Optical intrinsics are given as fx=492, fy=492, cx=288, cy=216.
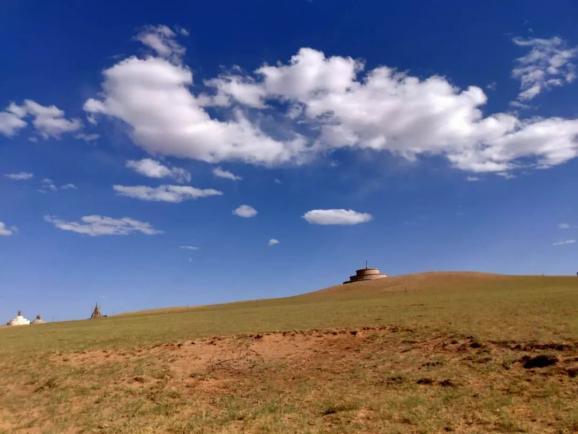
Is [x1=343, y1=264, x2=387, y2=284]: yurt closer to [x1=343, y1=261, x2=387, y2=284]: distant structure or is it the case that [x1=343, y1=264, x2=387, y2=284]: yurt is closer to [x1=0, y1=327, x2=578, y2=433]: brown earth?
[x1=343, y1=261, x2=387, y2=284]: distant structure

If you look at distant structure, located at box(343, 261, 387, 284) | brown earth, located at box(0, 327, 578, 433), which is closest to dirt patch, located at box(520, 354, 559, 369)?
brown earth, located at box(0, 327, 578, 433)

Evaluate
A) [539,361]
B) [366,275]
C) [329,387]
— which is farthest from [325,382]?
[366,275]

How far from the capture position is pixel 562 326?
66.8ft

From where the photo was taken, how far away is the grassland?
1226 cm

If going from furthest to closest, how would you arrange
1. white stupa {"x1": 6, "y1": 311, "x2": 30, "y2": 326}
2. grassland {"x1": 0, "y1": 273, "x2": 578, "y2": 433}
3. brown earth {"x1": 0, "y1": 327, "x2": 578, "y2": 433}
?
1. white stupa {"x1": 6, "y1": 311, "x2": 30, "y2": 326}
2. grassland {"x1": 0, "y1": 273, "x2": 578, "y2": 433}
3. brown earth {"x1": 0, "y1": 327, "x2": 578, "y2": 433}

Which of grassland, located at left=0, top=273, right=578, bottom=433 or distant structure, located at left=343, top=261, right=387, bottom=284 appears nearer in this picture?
grassland, located at left=0, top=273, right=578, bottom=433

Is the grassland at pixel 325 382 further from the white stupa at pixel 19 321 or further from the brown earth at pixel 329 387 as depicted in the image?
the white stupa at pixel 19 321

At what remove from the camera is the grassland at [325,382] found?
40.2ft

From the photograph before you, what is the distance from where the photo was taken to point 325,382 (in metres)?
16.6

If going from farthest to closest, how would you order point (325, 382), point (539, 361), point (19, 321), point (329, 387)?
point (19, 321)
point (325, 382)
point (329, 387)
point (539, 361)

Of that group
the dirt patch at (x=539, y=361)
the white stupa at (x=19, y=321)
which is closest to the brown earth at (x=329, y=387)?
the dirt patch at (x=539, y=361)

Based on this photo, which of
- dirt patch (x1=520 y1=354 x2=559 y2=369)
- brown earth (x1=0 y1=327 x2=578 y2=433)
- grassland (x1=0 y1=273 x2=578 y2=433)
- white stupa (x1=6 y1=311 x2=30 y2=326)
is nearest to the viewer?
brown earth (x1=0 y1=327 x2=578 y2=433)

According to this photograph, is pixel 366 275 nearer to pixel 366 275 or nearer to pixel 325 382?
pixel 366 275

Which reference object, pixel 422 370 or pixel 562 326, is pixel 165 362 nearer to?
pixel 422 370
